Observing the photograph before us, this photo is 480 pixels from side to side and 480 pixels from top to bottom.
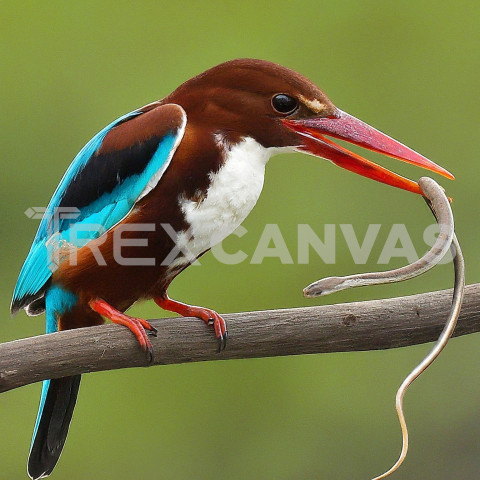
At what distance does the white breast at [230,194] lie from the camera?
167 cm

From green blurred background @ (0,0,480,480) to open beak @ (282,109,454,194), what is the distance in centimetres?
109

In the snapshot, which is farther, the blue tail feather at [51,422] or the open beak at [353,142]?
the blue tail feather at [51,422]

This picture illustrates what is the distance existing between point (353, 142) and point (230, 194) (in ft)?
0.71

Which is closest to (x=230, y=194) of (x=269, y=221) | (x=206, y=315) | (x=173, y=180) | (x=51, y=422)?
(x=173, y=180)

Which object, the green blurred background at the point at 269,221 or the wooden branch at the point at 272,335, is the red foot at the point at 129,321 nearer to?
the wooden branch at the point at 272,335

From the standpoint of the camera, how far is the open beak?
160 centimetres

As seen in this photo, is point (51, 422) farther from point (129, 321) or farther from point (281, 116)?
point (281, 116)

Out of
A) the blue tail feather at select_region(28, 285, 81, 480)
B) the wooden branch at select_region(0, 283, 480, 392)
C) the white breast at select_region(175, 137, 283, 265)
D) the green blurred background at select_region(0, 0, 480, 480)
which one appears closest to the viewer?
the wooden branch at select_region(0, 283, 480, 392)

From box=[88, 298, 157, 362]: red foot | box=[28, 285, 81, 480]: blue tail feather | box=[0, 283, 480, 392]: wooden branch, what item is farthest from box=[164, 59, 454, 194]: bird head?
box=[28, 285, 81, 480]: blue tail feather

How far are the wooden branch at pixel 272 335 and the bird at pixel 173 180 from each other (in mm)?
29

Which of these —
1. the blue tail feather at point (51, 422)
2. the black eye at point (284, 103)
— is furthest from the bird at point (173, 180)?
the blue tail feather at point (51, 422)

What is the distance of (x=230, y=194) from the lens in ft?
5.49

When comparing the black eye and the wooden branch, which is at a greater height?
the black eye

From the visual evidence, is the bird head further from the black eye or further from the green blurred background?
the green blurred background
